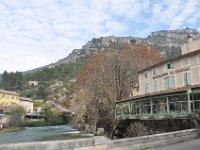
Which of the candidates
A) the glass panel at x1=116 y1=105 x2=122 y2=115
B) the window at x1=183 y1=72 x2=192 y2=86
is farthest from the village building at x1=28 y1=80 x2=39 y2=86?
the window at x1=183 y1=72 x2=192 y2=86

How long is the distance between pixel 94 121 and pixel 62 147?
4778cm

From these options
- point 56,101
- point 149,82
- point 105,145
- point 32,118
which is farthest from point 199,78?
point 56,101

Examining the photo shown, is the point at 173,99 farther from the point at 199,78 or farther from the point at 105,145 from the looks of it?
the point at 105,145

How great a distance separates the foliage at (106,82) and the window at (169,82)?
13787 mm

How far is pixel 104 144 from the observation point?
388 inches

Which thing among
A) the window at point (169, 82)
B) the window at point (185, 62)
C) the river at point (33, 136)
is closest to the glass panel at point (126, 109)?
the window at point (169, 82)

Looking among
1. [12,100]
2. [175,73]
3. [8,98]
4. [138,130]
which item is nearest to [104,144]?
[138,130]

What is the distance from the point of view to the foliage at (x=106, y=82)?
179 ft

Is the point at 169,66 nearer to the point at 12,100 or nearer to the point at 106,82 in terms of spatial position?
the point at 106,82

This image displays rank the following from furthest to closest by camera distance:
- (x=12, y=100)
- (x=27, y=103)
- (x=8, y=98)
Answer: (x=27, y=103) < (x=12, y=100) < (x=8, y=98)

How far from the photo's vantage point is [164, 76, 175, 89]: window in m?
39.8

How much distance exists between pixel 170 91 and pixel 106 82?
2651 centimetres

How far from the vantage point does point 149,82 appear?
153ft

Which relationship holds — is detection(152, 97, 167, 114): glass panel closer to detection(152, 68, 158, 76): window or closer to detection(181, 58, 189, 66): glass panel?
detection(181, 58, 189, 66): glass panel
